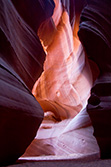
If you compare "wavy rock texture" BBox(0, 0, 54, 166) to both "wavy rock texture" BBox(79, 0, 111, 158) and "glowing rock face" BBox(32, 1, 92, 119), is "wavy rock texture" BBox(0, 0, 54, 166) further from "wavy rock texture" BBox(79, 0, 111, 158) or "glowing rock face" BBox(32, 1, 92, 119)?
"glowing rock face" BBox(32, 1, 92, 119)

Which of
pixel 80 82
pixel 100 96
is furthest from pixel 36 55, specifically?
pixel 80 82

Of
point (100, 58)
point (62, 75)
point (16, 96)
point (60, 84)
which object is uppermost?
point (16, 96)

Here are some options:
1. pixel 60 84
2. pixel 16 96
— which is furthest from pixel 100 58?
pixel 60 84

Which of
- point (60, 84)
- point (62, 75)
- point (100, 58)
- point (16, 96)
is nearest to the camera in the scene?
point (16, 96)

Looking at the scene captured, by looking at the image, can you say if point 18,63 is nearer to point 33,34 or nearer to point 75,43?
point 33,34

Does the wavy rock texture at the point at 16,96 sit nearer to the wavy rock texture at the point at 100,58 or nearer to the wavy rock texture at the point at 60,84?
the wavy rock texture at the point at 100,58

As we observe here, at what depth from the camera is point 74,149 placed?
4.80 m

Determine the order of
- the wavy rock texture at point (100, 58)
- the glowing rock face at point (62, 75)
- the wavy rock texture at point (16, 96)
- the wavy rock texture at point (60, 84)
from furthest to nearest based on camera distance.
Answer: the glowing rock face at point (62, 75), the wavy rock texture at point (60, 84), the wavy rock texture at point (100, 58), the wavy rock texture at point (16, 96)

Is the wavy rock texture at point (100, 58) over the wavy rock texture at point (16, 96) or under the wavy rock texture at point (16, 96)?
under

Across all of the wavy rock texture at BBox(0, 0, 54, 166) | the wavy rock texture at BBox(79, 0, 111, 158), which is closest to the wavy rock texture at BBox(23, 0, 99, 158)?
the wavy rock texture at BBox(79, 0, 111, 158)

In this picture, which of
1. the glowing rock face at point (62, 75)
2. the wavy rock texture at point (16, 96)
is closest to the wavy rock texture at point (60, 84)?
the glowing rock face at point (62, 75)

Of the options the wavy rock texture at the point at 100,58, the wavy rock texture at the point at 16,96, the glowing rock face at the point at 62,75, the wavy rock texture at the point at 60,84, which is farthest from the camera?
the glowing rock face at the point at 62,75

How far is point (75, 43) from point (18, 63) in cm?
830

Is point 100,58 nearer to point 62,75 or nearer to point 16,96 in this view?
point 16,96
